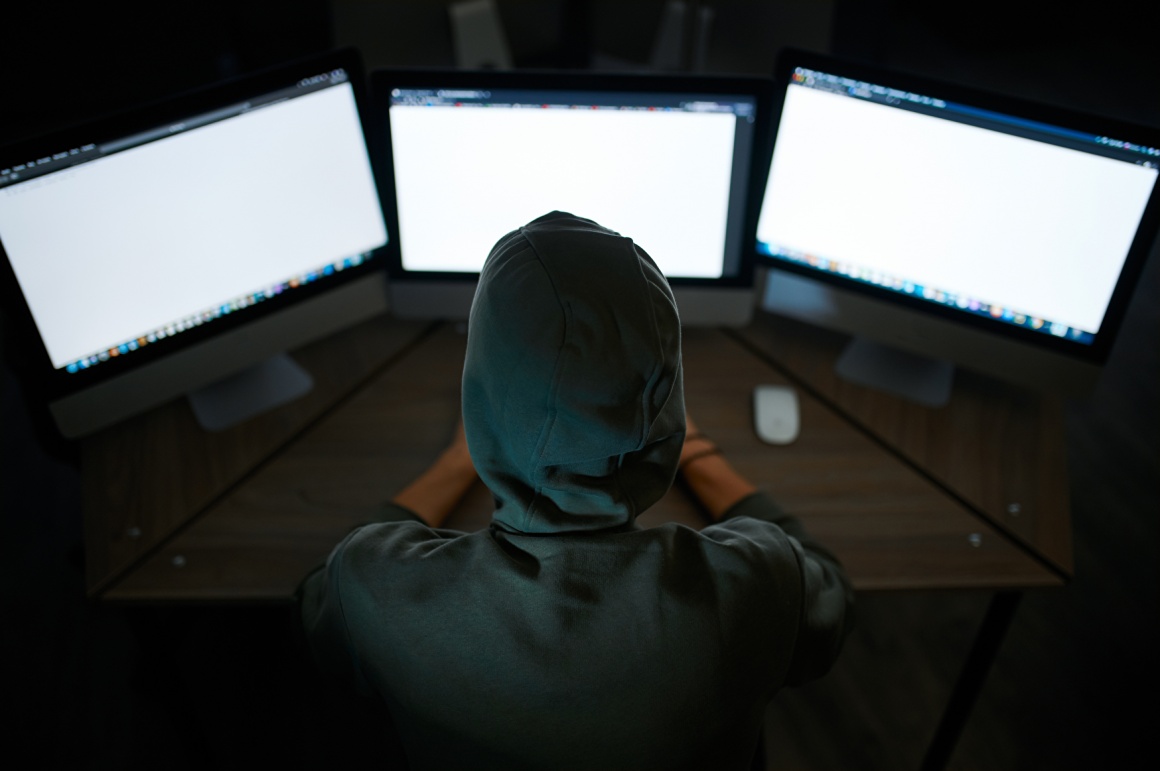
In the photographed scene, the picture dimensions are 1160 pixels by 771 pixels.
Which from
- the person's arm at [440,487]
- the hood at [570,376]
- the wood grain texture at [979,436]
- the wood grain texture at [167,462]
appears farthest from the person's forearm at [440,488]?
the wood grain texture at [979,436]

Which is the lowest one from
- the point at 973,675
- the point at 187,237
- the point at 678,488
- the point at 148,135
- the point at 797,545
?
the point at 973,675

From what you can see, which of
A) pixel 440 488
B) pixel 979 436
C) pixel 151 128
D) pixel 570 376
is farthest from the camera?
pixel 979 436

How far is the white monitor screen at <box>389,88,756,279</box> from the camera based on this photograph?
1.28 metres

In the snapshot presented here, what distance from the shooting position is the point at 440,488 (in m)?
1.27

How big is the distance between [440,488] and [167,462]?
45 cm

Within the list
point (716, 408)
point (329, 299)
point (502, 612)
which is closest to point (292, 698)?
point (329, 299)

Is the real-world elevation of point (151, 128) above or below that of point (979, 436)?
above

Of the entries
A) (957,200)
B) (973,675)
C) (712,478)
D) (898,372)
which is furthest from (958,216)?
(973,675)

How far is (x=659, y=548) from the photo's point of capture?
870mm

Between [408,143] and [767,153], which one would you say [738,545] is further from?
[408,143]

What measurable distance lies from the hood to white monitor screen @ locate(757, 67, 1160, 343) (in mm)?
622

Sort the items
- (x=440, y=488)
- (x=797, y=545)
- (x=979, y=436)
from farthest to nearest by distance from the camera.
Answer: (x=979, y=436) < (x=440, y=488) < (x=797, y=545)

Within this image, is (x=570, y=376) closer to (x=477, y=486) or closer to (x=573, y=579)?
(x=573, y=579)

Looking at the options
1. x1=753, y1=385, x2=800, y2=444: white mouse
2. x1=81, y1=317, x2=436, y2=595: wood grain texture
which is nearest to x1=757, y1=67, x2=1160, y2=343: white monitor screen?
x1=753, y1=385, x2=800, y2=444: white mouse
